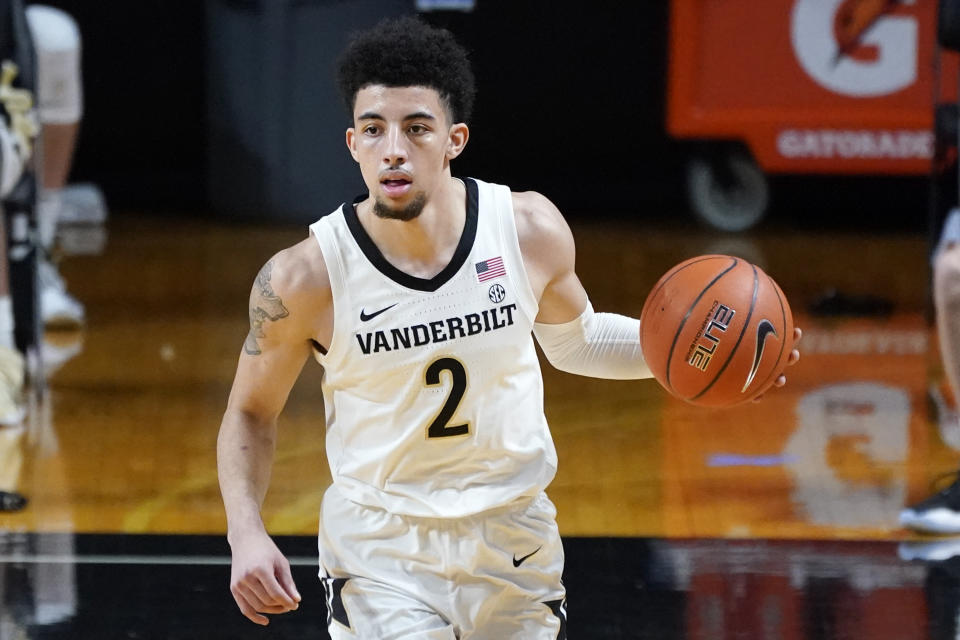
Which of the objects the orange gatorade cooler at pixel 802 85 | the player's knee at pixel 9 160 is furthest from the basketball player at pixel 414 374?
the orange gatorade cooler at pixel 802 85

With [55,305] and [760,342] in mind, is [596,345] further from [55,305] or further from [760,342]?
[55,305]

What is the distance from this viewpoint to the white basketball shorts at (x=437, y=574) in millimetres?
2758

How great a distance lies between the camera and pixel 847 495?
15.9 feet

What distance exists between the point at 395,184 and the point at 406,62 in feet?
0.69

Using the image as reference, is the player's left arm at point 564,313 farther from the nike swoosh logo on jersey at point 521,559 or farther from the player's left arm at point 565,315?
the nike swoosh logo on jersey at point 521,559

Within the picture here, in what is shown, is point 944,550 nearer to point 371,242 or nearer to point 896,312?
point 371,242

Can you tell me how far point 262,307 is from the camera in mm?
2756

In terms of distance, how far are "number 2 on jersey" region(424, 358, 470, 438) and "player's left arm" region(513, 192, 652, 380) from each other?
0.22 meters

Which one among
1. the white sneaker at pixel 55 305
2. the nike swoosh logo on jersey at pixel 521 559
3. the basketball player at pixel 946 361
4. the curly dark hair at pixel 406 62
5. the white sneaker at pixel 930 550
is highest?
the curly dark hair at pixel 406 62

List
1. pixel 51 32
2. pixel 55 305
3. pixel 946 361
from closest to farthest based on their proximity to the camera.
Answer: pixel 946 361 < pixel 51 32 < pixel 55 305

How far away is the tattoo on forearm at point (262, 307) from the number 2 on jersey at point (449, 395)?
0.27 m

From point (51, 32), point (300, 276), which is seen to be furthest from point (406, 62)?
point (51, 32)

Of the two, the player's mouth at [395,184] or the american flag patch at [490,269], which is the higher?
the player's mouth at [395,184]

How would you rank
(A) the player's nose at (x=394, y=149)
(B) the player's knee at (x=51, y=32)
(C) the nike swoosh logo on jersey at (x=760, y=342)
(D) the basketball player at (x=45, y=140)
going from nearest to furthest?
(A) the player's nose at (x=394, y=149)
(C) the nike swoosh logo on jersey at (x=760, y=342)
(D) the basketball player at (x=45, y=140)
(B) the player's knee at (x=51, y=32)
